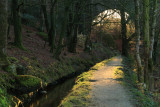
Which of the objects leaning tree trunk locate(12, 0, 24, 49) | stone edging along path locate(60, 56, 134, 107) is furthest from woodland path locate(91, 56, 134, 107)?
leaning tree trunk locate(12, 0, 24, 49)

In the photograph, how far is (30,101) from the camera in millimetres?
8383

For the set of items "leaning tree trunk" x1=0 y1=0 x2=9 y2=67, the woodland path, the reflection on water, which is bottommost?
the reflection on water

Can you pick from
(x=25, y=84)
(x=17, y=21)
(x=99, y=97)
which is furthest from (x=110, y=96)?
(x=17, y=21)

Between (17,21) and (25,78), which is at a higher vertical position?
(17,21)

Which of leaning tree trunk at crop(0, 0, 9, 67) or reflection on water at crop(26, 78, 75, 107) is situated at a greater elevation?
leaning tree trunk at crop(0, 0, 9, 67)

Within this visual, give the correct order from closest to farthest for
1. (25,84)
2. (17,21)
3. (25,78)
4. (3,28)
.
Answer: (25,84) < (25,78) < (3,28) < (17,21)

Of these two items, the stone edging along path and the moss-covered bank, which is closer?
the stone edging along path

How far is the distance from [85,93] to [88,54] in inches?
759

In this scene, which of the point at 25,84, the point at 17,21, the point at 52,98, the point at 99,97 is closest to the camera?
the point at 99,97

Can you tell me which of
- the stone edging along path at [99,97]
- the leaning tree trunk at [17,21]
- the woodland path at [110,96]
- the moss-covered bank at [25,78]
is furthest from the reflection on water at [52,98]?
the leaning tree trunk at [17,21]

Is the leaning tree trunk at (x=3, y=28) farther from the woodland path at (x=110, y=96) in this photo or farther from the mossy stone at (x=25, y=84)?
the woodland path at (x=110, y=96)

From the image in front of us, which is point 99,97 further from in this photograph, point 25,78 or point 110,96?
point 25,78

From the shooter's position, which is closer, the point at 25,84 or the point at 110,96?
the point at 110,96

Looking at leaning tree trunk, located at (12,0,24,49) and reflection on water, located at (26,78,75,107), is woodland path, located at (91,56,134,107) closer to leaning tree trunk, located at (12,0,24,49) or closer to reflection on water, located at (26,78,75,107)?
reflection on water, located at (26,78,75,107)
